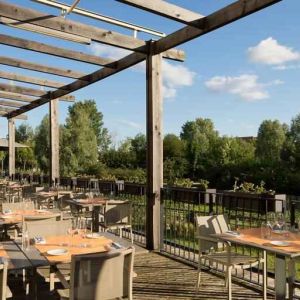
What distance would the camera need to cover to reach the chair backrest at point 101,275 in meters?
2.36

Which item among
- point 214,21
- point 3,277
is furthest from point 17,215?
point 214,21

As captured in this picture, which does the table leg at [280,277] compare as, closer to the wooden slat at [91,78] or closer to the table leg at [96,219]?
the table leg at [96,219]

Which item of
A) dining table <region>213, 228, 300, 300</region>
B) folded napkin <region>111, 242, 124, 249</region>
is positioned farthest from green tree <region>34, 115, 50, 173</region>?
dining table <region>213, 228, 300, 300</region>

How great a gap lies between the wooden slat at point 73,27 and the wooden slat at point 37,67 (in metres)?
2.56

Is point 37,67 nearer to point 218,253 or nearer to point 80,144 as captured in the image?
point 218,253

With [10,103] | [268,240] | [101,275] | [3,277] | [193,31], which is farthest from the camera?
[10,103]

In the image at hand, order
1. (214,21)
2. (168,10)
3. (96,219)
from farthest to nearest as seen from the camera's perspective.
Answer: (96,219) → (214,21) → (168,10)

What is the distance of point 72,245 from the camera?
10.5 ft

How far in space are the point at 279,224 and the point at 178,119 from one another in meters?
46.9

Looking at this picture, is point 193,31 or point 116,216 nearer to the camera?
point 193,31

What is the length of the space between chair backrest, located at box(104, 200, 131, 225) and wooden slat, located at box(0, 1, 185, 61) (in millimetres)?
2445

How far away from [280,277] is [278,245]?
24 centimetres

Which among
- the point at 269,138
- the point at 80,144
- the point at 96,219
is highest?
the point at 269,138

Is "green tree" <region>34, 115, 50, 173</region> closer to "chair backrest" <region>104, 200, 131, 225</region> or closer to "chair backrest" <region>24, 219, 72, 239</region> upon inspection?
"chair backrest" <region>104, 200, 131, 225</region>
